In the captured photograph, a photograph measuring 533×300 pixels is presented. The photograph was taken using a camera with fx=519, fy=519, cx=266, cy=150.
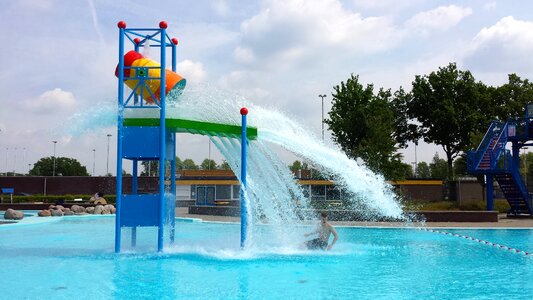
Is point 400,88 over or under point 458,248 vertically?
over

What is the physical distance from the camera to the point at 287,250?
1447 centimetres

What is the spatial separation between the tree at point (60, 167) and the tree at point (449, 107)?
88.0 m

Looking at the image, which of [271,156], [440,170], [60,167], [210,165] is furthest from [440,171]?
[60,167]

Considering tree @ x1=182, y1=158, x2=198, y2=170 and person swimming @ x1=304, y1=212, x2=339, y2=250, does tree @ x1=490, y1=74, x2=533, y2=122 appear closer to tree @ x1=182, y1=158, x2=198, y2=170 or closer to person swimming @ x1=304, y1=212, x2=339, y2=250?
person swimming @ x1=304, y1=212, x2=339, y2=250

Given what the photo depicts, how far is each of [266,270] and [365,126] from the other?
2391 centimetres

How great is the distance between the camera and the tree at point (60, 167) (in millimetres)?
117875

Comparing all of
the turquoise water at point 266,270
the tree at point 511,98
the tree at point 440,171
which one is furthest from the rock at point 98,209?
the tree at point 440,171

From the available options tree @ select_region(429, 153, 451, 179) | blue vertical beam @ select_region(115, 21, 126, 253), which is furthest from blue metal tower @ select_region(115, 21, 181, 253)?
tree @ select_region(429, 153, 451, 179)

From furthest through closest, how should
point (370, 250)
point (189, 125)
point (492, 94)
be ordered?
1. point (492, 94)
2. point (370, 250)
3. point (189, 125)

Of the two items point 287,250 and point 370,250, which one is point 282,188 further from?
point 370,250

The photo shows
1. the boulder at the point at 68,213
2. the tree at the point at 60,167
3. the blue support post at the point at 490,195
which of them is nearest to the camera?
the blue support post at the point at 490,195

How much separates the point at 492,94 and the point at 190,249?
1752 inches

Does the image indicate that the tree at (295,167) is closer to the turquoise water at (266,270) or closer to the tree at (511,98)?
the tree at (511,98)

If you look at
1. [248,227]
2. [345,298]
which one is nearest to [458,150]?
[248,227]
